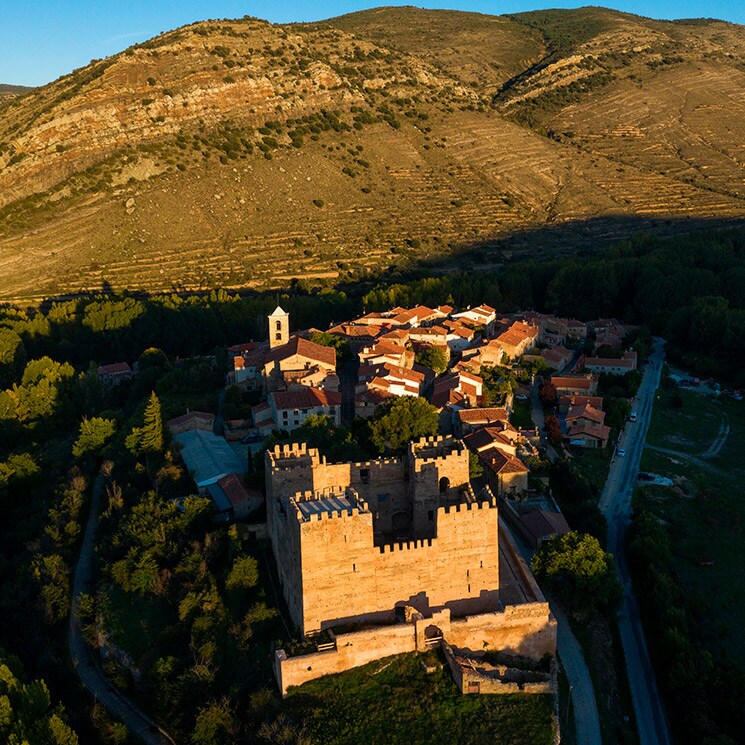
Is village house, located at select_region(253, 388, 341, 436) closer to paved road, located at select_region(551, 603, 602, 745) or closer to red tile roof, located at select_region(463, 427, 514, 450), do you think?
red tile roof, located at select_region(463, 427, 514, 450)

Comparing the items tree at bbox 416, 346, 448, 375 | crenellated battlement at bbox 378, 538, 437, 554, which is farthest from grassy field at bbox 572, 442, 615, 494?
crenellated battlement at bbox 378, 538, 437, 554

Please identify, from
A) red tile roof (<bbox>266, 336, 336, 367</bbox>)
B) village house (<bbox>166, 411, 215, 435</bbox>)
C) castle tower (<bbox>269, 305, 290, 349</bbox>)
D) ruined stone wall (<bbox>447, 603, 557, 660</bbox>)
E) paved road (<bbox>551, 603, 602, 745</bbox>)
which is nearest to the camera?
ruined stone wall (<bbox>447, 603, 557, 660</bbox>)

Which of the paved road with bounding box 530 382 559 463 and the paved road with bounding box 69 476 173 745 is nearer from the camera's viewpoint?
the paved road with bounding box 69 476 173 745

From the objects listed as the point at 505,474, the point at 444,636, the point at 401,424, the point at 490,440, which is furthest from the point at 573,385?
the point at 444,636

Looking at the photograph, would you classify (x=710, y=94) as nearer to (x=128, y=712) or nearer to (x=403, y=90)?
(x=403, y=90)

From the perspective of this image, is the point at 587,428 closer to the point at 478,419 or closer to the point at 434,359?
the point at 478,419

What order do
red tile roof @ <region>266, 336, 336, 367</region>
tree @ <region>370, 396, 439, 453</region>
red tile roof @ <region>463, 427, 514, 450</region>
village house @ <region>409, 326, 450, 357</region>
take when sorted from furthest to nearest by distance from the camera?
village house @ <region>409, 326, 450, 357</region> → red tile roof @ <region>266, 336, 336, 367</region> → red tile roof @ <region>463, 427, 514, 450</region> → tree @ <region>370, 396, 439, 453</region>

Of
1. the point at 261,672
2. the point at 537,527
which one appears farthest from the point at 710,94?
the point at 261,672
